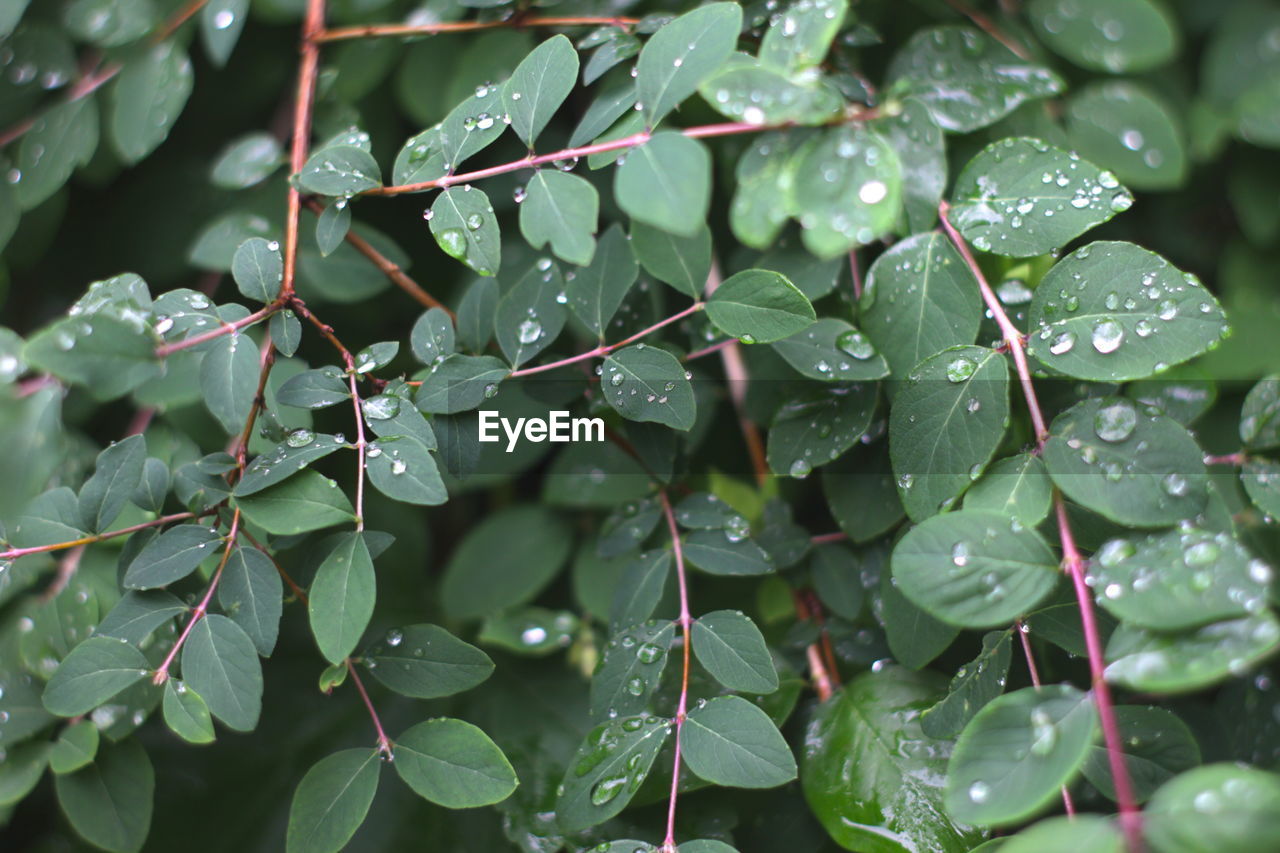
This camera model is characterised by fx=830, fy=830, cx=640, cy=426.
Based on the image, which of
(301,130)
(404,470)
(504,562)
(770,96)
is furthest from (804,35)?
(504,562)

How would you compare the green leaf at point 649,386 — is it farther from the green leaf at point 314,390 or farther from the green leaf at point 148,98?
the green leaf at point 148,98

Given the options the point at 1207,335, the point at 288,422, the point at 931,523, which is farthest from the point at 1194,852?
the point at 288,422

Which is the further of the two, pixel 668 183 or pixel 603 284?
pixel 603 284

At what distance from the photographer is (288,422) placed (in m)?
0.82

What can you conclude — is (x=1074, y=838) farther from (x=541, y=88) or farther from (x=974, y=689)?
(x=541, y=88)

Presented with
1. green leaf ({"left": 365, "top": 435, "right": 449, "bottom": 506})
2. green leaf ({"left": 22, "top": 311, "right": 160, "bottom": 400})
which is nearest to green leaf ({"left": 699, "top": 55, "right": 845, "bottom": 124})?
green leaf ({"left": 365, "top": 435, "right": 449, "bottom": 506})

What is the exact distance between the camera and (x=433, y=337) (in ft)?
2.38

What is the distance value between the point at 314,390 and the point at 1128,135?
40.4 inches

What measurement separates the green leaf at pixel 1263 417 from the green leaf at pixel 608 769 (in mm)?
555

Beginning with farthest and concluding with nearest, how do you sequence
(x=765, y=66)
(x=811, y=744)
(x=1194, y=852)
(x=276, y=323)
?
(x=811, y=744), (x=276, y=323), (x=765, y=66), (x=1194, y=852)

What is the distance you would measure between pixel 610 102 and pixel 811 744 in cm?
62

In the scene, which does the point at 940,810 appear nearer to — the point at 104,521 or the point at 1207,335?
the point at 1207,335

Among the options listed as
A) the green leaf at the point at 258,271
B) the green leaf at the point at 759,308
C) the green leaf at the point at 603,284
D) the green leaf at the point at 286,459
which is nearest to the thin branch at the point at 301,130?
the green leaf at the point at 258,271

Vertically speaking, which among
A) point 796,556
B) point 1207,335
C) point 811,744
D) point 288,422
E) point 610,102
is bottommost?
point 811,744
